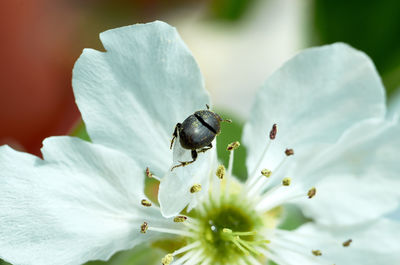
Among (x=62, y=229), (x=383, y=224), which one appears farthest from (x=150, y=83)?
(x=383, y=224)

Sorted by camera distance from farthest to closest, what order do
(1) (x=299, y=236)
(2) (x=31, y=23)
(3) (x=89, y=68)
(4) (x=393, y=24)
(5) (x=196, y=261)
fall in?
(2) (x=31, y=23) < (4) (x=393, y=24) < (1) (x=299, y=236) < (5) (x=196, y=261) < (3) (x=89, y=68)

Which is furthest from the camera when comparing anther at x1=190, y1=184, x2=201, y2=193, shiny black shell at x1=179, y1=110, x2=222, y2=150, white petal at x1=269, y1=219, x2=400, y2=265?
white petal at x1=269, y1=219, x2=400, y2=265

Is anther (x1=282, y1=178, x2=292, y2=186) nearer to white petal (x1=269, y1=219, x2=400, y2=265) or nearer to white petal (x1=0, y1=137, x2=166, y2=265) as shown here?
white petal (x1=269, y1=219, x2=400, y2=265)

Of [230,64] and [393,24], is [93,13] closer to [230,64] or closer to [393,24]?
[230,64]

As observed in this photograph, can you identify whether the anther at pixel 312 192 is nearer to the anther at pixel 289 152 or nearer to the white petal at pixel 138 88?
the anther at pixel 289 152

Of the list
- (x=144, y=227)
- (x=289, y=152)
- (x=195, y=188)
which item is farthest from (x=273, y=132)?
(x=144, y=227)

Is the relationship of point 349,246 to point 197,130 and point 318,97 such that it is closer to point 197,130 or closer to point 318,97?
point 318,97

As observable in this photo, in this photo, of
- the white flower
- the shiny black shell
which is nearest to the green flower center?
the white flower
